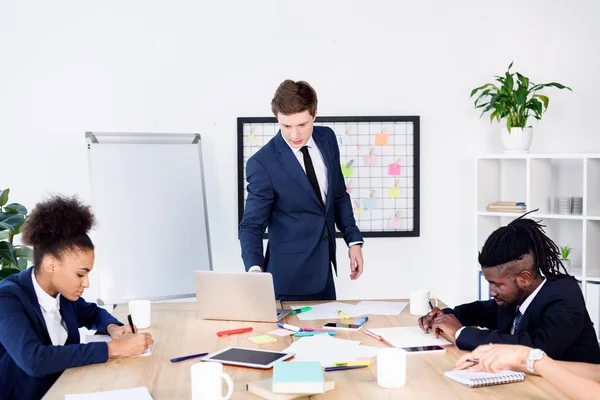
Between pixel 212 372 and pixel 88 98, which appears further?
pixel 88 98

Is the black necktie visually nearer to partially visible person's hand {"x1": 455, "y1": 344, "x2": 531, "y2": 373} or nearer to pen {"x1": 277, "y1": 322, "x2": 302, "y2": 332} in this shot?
pen {"x1": 277, "y1": 322, "x2": 302, "y2": 332}

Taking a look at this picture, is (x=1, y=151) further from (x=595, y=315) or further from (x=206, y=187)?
(x=595, y=315)

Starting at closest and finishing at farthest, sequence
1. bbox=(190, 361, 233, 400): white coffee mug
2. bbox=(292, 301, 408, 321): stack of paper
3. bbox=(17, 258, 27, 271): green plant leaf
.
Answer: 1. bbox=(190, 361, 233, 400): white coffee mug
2. bbox=(292, 301, 408, 321): stack of paper
3. bbox=(17, 258, 27, 271): green plant leaf

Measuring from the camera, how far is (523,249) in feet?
6.43

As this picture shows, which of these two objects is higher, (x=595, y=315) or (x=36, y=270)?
(x=36, y=270)

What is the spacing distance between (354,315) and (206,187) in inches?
70.5

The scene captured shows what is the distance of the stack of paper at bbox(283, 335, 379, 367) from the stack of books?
2148mm

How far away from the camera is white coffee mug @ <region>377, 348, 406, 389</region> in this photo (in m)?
1.60

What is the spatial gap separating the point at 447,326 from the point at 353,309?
0.49m

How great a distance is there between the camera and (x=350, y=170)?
3994 millimetres

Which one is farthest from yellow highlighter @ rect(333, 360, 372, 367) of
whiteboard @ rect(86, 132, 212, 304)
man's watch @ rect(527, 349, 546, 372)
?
whiteboard @ rect(86, 132, 212, 304)

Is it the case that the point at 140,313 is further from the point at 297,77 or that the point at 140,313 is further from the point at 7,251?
the point at 297,77

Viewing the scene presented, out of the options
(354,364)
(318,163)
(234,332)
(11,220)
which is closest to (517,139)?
(318,163)

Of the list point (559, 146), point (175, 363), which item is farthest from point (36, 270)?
point (559, 146)
